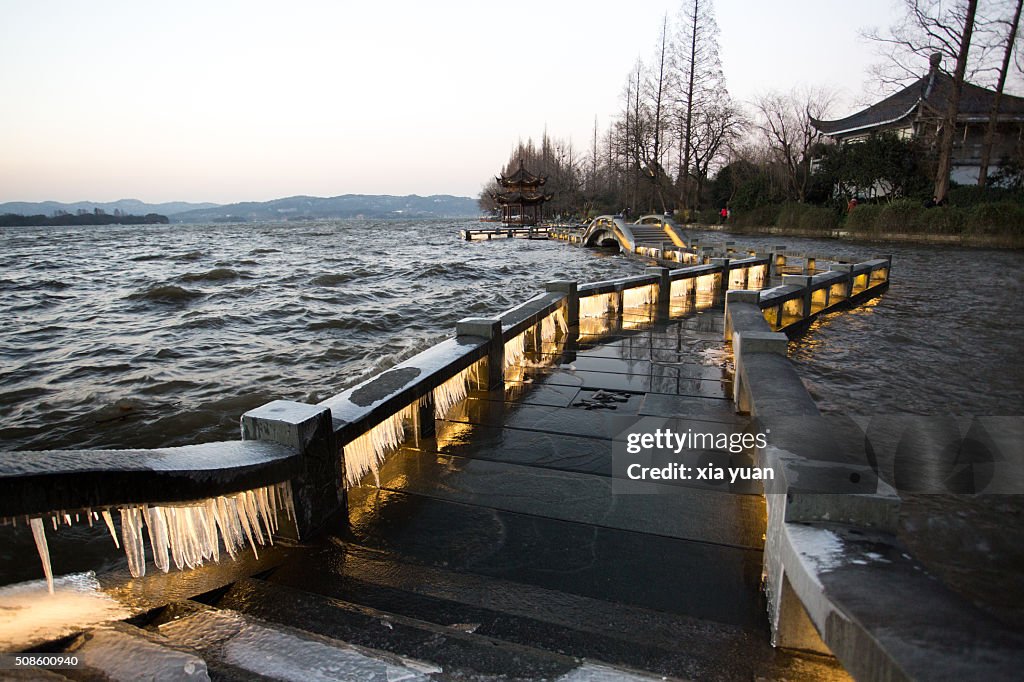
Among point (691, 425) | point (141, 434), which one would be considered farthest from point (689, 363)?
point (141, 434)

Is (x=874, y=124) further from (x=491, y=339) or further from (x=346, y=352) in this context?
(x=491, y=339)

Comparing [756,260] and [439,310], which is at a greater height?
[756,260]

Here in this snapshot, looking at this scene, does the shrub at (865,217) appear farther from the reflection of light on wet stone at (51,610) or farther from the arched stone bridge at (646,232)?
the reflection of light on wet stone at (51,610)

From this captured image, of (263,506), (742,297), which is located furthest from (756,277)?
(263,506)

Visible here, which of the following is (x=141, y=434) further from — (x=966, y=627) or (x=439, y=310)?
(x=439, y=310)

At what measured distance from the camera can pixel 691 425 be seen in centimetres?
527

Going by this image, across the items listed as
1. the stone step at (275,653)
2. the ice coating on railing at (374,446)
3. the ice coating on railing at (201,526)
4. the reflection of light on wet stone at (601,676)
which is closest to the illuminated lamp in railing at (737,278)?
the ice coating on railing at (374,446)

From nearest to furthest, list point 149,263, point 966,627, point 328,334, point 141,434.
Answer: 1. point 966,627
2. point 141,434
3. point 328,334
4. point 149,263

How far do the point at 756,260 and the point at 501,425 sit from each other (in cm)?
1323

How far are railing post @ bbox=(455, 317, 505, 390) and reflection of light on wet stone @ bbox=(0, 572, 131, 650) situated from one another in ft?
12.5

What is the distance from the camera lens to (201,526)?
304cm

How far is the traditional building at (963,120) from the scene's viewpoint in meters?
34.6

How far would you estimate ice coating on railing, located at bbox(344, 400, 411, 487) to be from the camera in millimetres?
4031

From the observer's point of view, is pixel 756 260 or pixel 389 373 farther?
pixel 756 260
